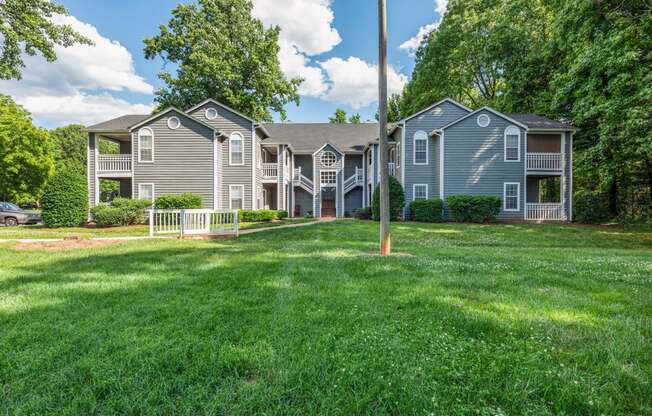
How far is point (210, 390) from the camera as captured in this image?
1.97 meters

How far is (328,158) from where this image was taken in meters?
24.4

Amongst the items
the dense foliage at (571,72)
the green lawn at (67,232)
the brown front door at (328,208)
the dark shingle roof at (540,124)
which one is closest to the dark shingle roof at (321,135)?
the brown front door at (328,208)

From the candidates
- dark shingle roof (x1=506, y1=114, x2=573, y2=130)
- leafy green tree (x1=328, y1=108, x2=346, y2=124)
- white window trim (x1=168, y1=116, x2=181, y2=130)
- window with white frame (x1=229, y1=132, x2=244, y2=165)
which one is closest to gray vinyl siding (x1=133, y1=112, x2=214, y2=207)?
white window trim (x1=168, y1=116, x2=181, y2=130)

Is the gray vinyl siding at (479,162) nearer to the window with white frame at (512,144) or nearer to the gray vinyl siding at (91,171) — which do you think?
the window with white frame at (512,144)

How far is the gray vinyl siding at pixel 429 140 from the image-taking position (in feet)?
62.8

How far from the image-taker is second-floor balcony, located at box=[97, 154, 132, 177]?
18656 mm

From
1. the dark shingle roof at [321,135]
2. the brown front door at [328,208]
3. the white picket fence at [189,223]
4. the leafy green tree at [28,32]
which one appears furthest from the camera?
the dark shingle roof at [321,135]

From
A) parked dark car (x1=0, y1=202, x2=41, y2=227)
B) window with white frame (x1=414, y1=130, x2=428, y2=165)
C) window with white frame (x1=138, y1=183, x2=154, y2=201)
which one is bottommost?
parked dark car (x1=0, y1=202, x2=41, y2=227)

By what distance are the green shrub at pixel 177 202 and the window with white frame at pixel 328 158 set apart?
35.3 feet

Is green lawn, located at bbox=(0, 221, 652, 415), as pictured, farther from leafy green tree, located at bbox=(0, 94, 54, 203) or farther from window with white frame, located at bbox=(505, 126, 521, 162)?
leafy green tree, located at bbox=(0, 94, 54, 203)

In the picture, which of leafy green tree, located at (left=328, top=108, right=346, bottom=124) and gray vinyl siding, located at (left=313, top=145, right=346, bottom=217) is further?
leafy green tree, located at (left=328, top=108, right=346, bottom=124)

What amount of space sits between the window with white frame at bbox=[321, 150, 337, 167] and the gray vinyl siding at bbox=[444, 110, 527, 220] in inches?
356

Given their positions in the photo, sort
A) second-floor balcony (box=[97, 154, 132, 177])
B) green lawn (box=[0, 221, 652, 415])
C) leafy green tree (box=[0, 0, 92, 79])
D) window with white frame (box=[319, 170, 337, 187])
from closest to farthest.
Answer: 1. green lawn (box=[0, 221, 652, 415])
2. leafy green tree (box=[0, 0, 92, 79])
3. second-floor balcony (box=[97, 154, 132, 177])
4. window with white frame (box=[319, 170, 337, 187])

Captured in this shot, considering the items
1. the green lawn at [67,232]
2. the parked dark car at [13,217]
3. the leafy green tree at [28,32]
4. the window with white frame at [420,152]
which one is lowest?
the green lawn at [67,232]
